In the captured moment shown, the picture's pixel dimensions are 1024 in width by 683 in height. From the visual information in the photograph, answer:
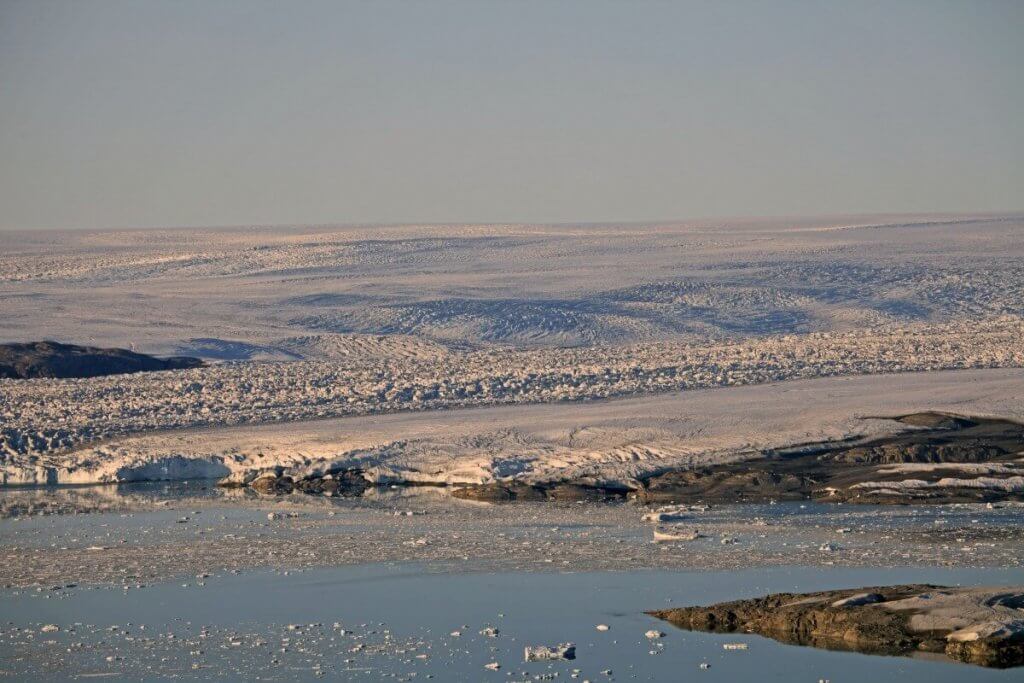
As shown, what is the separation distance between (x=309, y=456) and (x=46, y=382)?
818 cm

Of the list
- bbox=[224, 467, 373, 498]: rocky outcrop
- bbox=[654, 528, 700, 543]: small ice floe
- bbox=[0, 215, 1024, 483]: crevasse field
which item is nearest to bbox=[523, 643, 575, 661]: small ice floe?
bbox=[654, 528, 700, 543]: small ice floe

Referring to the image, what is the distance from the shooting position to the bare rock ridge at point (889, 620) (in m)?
11.2

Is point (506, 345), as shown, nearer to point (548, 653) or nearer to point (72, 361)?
point (72, 361)

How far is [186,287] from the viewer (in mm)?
46312

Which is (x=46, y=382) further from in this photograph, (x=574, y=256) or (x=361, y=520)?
(x=574, y=256)

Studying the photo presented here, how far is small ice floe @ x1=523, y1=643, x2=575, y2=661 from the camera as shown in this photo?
1164cm

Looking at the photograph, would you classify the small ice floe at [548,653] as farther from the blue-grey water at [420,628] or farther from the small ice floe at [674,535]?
the small ice floe at [674,535]

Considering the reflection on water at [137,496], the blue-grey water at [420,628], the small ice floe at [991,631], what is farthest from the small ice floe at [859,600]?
the reflection on water at [137,496]

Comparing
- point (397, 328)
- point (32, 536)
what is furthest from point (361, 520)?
point (397, 328)

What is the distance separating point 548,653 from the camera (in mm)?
11703

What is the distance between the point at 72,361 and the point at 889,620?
22.2 meters

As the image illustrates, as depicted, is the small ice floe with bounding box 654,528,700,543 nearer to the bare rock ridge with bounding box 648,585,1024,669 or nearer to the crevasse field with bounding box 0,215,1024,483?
the bare rock ridge with bounding box 648,585,1024,669

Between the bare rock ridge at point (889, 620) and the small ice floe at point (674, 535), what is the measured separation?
277 cm

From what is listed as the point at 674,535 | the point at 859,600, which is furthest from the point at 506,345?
the point at 859,600
